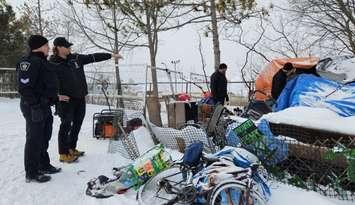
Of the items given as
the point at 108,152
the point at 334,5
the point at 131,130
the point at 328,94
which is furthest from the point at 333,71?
the point at 334,5

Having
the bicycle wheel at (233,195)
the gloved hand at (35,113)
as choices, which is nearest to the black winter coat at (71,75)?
the gloved hand at (35,113)

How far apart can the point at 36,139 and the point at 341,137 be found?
10.8 feet

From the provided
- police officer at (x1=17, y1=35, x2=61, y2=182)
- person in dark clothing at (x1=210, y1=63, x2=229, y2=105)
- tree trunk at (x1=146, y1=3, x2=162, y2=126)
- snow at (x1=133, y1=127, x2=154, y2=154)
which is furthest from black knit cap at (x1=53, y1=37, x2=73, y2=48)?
person in dark clothing at (x1=210, y1=63, x2=229, y2=105)

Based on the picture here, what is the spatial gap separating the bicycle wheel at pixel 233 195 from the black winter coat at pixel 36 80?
2386mm

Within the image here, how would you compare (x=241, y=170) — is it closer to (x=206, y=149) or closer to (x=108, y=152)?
(x=206, y=149)

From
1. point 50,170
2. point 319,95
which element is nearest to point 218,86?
point 319,95

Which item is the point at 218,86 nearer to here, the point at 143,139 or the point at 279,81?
the point at 279,81

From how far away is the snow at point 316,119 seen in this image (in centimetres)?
532

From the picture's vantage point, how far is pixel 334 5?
65.5 ft

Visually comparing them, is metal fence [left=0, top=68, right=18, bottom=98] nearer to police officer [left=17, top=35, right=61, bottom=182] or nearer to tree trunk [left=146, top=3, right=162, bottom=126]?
tree trunk [left=146, top=3, right=162, bottom=126]

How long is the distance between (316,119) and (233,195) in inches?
71.9

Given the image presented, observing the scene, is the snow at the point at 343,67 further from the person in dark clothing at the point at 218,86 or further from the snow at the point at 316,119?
the snow at the point at 316,119

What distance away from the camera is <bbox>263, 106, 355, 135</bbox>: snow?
5316 mm

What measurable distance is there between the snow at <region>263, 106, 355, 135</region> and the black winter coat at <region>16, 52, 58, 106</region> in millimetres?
2559
